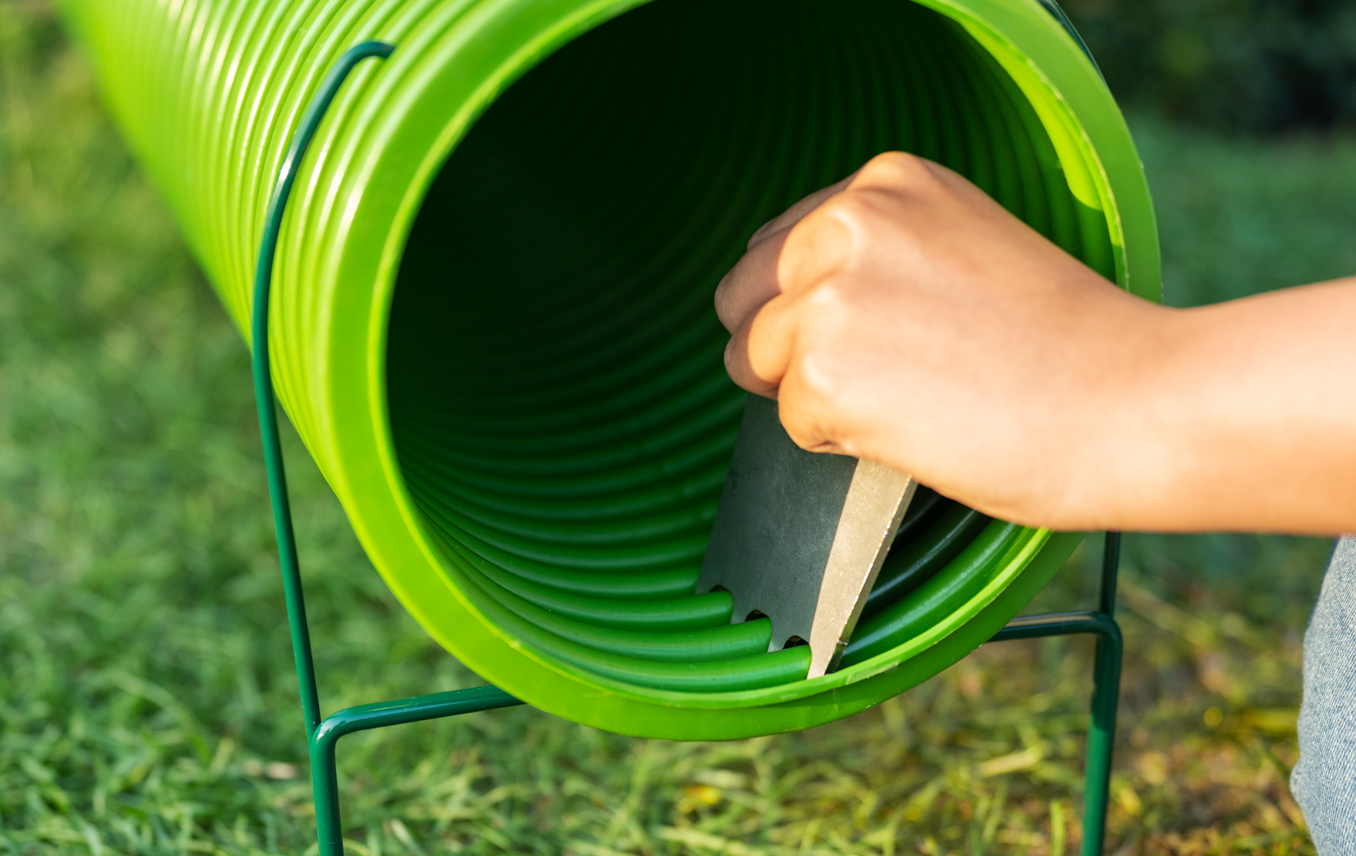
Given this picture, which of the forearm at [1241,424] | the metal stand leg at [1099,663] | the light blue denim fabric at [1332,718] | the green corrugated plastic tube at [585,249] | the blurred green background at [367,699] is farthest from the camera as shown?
the blurred green background at [367,699]

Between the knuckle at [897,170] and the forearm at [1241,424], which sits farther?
the knuckle at [897,170]

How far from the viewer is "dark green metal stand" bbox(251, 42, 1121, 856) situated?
0.91 metres

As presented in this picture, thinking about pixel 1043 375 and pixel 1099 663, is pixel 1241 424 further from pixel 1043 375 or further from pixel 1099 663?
pixel 1099 663

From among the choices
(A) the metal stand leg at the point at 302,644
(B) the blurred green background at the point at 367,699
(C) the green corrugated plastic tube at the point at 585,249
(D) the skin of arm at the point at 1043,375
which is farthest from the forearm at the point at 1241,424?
(B) the blurred green background at the point at 367,699

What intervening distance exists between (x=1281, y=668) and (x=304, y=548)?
204 centimetres

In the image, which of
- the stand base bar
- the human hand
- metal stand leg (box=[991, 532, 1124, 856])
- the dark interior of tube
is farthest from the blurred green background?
the human hand

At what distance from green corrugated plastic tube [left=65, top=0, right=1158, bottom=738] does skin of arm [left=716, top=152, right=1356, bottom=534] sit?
0.59 feet

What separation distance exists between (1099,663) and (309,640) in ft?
3.12

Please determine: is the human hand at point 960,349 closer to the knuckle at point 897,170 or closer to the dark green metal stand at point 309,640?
the knuckle at point 897,170

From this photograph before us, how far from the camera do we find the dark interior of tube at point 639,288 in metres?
1.11

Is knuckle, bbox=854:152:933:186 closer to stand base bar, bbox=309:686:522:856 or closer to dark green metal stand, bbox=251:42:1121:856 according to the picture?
dark green metal stand, bbox=251:42:1121:856

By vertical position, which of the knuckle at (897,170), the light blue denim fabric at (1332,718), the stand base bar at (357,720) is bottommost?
the stand base bar at (357,720)

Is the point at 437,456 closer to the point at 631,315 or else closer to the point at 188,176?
the point at 631,315

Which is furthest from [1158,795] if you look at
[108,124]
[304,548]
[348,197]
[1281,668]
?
[108,124]
